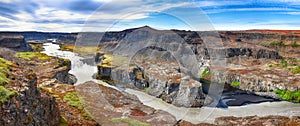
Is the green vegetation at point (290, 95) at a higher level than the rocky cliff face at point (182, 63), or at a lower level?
lower

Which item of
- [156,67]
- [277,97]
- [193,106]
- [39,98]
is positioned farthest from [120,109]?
[277,97]

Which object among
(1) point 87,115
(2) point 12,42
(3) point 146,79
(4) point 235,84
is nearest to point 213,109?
(3) point 146,79

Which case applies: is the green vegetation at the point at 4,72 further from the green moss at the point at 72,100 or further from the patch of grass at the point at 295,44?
the patch of grass at the point at 295,44

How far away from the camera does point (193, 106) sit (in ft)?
103

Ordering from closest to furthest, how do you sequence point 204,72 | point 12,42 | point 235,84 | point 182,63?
point 182,63
point 235,84
point 204,72
point 12,42

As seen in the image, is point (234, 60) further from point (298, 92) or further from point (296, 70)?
point (298, 92)

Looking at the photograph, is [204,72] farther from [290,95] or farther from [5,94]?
[5,94]

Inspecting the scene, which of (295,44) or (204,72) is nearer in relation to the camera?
(204,72)

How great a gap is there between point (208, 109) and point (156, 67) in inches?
561

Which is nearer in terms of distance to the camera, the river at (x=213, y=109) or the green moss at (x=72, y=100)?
the green moss at (x=72, y=100)

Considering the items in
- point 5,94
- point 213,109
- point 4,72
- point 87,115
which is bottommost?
point 213,109

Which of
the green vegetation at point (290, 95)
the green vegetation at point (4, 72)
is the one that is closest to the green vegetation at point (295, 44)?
the green vegetation at point (290, 95)

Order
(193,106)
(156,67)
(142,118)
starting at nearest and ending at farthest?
(142,118) → (193,106) → (156,67)

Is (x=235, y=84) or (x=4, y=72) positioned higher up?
(x=4, y=72)
